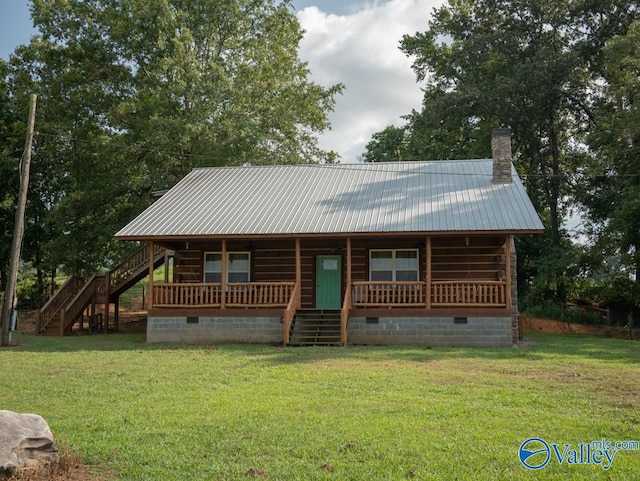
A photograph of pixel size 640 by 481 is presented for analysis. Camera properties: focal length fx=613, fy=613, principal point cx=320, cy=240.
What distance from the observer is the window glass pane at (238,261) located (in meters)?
22.0

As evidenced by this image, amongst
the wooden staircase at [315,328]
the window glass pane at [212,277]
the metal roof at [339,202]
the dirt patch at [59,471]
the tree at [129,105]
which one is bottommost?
the dirt patch at [59,471]

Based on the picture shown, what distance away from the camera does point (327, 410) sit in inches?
354

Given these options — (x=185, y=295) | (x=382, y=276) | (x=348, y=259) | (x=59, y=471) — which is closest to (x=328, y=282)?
(x=382, y=276)

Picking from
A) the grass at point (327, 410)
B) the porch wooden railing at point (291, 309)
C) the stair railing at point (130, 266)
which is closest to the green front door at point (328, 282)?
the porch wooden railing at point (291, 309)

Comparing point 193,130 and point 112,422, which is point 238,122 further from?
point 112,422

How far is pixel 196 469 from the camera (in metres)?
6.47

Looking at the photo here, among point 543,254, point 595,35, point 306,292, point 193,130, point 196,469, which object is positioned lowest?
point 196,469

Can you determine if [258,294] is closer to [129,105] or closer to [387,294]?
[387,294]

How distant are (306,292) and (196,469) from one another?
15314 millimetres

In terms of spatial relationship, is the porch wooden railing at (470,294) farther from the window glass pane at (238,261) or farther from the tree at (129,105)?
the tree at (129,105)

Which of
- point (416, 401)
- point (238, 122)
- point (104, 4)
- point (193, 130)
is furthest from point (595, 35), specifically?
point (416, 401)

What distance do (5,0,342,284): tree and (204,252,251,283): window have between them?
8.45 metres

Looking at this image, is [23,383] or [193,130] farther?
[193,130]

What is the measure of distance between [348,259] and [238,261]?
15.6ft
